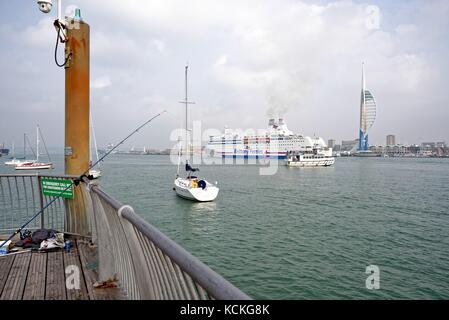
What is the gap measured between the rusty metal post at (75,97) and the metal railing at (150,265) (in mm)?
2332

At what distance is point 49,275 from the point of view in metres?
3.54

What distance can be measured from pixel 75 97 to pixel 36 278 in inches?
123

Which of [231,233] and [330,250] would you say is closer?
[330,250]

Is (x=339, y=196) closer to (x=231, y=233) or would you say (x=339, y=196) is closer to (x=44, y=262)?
(x=231, y=233)

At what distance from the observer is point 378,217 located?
1678cm

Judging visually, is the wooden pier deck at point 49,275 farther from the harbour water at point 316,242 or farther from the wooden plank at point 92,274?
the harbour water at point 316,242

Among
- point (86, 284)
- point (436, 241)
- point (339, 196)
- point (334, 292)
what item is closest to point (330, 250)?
point (334, 292)

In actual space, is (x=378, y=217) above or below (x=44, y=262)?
below

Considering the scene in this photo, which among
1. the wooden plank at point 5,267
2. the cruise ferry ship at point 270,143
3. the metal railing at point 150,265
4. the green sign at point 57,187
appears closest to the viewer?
the metal railing at point 150,265

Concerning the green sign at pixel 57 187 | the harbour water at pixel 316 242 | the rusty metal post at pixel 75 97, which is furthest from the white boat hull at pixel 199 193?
the green sign at pixel 57 187

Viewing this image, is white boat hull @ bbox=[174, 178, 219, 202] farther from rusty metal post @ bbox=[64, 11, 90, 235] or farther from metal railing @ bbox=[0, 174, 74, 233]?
rusty metal post @ bbox=[64, 11, 90, 235]

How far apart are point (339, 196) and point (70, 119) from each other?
2430 centimetres

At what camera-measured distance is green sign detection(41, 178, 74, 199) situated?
479 cm

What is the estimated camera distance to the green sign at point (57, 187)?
15.7 ft
